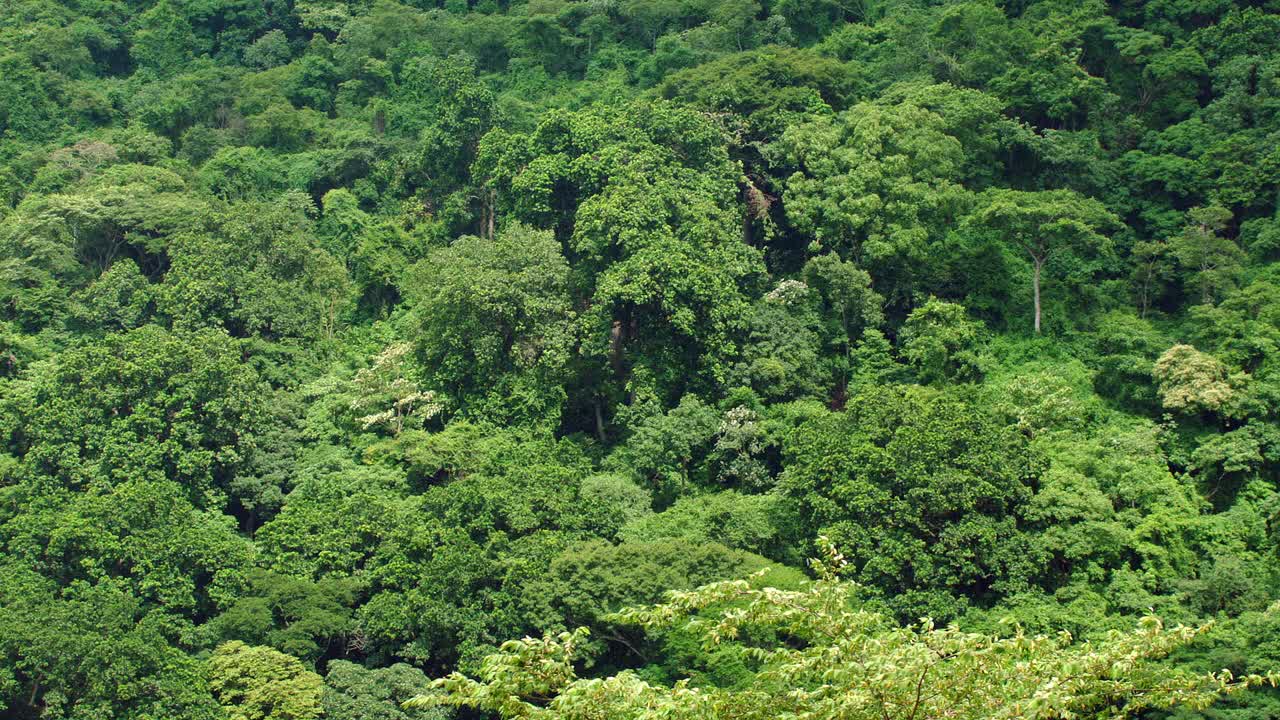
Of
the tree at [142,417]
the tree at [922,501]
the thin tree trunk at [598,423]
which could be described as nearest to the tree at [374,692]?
the tree at [142,417]

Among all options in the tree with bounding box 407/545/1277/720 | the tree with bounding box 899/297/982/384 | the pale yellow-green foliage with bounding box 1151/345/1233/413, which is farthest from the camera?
the tree with bounding box 899/297/982/384

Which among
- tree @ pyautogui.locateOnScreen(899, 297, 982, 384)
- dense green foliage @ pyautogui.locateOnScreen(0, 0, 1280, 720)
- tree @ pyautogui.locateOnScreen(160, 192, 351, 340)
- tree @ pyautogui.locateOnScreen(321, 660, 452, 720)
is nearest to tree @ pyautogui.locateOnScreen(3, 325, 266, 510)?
dense green foliage @ pyautogui.locateOnScreen(0, 0, 1280, 720)

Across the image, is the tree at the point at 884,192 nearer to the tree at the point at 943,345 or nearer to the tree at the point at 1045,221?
the tree at the point at 1045,221

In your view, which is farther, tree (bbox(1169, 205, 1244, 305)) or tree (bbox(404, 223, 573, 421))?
tree (bbox(404, 223, 573, 421))

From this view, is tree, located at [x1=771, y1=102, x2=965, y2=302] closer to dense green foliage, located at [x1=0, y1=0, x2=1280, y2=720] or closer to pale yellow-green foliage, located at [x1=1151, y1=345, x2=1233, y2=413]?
dense green foliage, located at [x1=0, y1=0, x2=1280, y2=720]

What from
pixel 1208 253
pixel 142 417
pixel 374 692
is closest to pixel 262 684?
pixel 374 692

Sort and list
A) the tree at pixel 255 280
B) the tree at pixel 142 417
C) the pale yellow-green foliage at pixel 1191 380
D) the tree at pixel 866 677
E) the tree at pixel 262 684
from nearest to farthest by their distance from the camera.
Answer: the tree at pixel 866 677, the tree at pixel 262 684, the pale yellow-green foliage at pixel 1191 380, the tree at pixel 142 417, the tree at pixel 255 280

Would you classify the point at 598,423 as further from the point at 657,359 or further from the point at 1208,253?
the point at 1208,253

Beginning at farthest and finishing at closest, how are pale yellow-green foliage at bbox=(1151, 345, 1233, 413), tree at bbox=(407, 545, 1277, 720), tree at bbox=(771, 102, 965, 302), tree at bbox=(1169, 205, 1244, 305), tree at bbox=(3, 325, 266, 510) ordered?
tree at bbox=(771, 102, 965, 302) → tree at bbox=(3, 325, 266, 510) → tree at bbox=(1169, 205, 1244, 305) → pale yellow-green foliage at bbox=(1151, 345, 1233, 413) → tree at bbox=(407, 545, 1277, 720)
